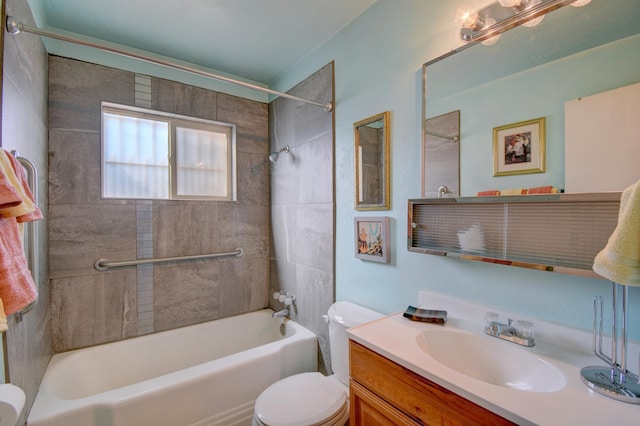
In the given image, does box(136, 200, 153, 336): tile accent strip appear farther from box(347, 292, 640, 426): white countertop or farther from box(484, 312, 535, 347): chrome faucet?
box(484, 312, 535, 347): chrome faucet

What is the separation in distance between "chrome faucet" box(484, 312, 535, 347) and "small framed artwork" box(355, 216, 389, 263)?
57 centimetres

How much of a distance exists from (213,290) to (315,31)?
7.01ft

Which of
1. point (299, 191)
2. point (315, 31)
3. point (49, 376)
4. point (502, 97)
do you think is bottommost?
point (49, 376)

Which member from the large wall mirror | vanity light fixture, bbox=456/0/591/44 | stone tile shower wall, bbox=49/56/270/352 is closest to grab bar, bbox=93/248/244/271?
stone tile shower wall, bbox=49/56/270/352

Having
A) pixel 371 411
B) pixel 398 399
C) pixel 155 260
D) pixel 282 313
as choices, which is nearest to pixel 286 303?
pixel 282 313

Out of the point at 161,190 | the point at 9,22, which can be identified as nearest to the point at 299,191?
the point at 161,190

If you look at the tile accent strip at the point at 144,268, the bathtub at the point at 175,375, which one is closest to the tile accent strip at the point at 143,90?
the tile accent strip at the point at 144,268

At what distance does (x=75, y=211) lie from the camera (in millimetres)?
1883

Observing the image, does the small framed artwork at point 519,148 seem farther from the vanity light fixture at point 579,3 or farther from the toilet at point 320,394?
the toilet at point 320,394

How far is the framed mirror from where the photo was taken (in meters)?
1.53

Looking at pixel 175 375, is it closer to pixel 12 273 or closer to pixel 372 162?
pixel 12 273

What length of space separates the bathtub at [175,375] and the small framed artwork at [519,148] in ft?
5.34

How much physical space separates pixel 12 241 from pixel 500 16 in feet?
5.92

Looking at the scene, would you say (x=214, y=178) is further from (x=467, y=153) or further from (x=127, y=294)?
(x=467, y=153)
